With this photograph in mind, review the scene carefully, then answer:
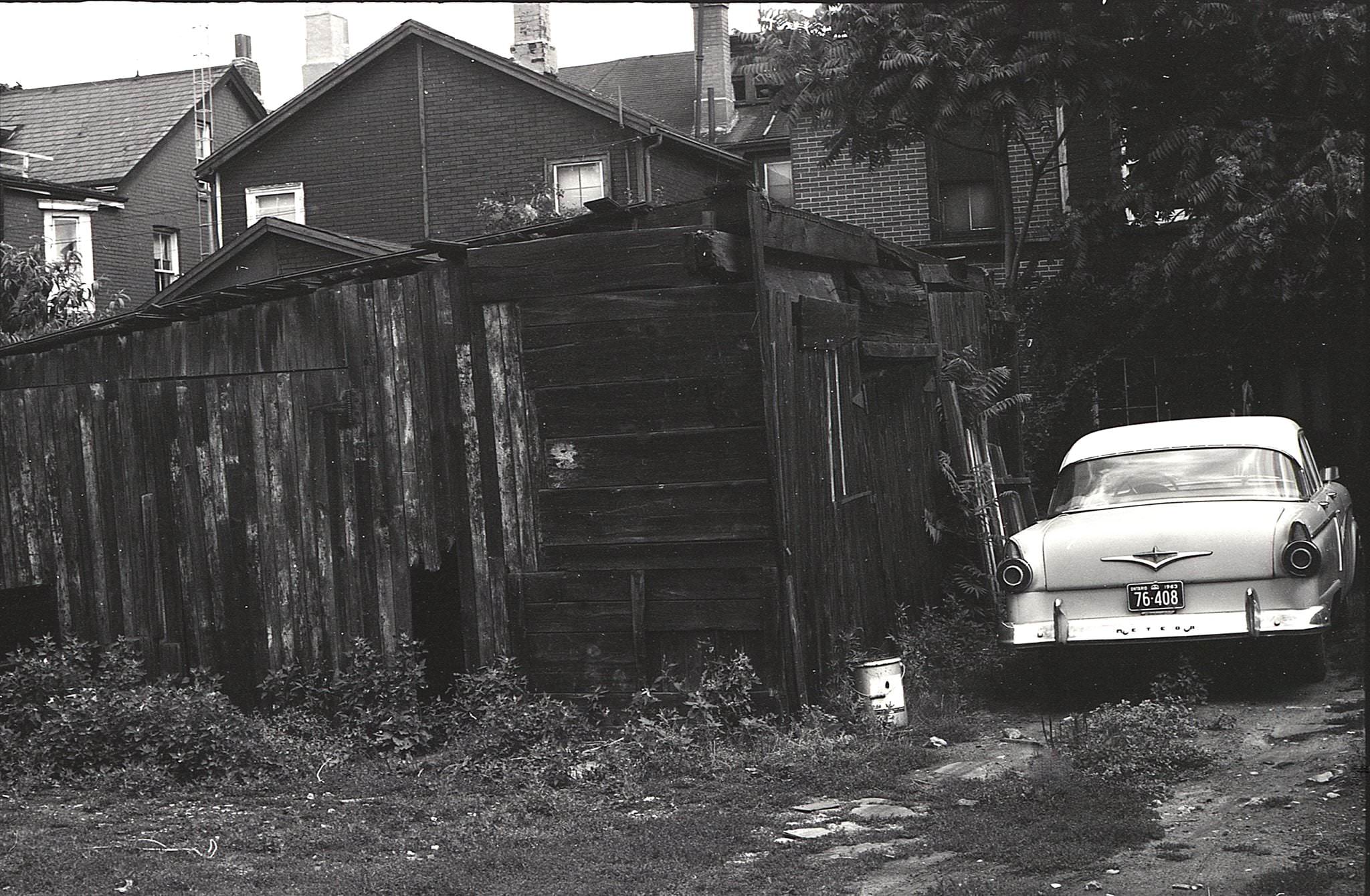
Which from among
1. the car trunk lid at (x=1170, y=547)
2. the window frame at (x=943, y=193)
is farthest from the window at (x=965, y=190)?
the car trunk lid at (x=1170, y=547)

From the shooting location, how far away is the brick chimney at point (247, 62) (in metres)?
35.3

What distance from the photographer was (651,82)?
97.3 ft

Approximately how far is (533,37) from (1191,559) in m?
23.0

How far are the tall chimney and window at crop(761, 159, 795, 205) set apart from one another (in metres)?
12.7

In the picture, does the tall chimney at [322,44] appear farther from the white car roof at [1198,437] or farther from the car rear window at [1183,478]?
the car rear window at [1183,478]

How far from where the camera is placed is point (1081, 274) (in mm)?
15797

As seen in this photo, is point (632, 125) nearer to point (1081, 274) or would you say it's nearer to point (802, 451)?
point (1081, 274)

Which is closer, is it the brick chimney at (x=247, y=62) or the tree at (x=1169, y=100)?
the tree at (x=1169, y=100)

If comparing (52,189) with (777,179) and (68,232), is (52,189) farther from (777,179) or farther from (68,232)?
(777,179)

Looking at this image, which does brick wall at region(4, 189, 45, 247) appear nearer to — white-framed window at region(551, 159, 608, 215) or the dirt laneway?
white-framed window at region(551, 159, 608, 215)

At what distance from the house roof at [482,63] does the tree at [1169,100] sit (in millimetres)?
8293

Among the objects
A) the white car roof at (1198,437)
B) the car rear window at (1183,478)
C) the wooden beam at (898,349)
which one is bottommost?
the car rear window at (1183,478)

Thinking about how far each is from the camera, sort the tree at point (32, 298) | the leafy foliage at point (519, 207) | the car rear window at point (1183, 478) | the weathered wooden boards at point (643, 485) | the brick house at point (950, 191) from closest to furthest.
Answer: the weathered wooden boards at point (643, 485), the car rear window at point (1183, 478), the brick house at point (950, 191), the tree at point (32, 298), the leafy foliage at point (519, 207)

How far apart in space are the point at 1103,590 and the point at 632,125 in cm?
1621
